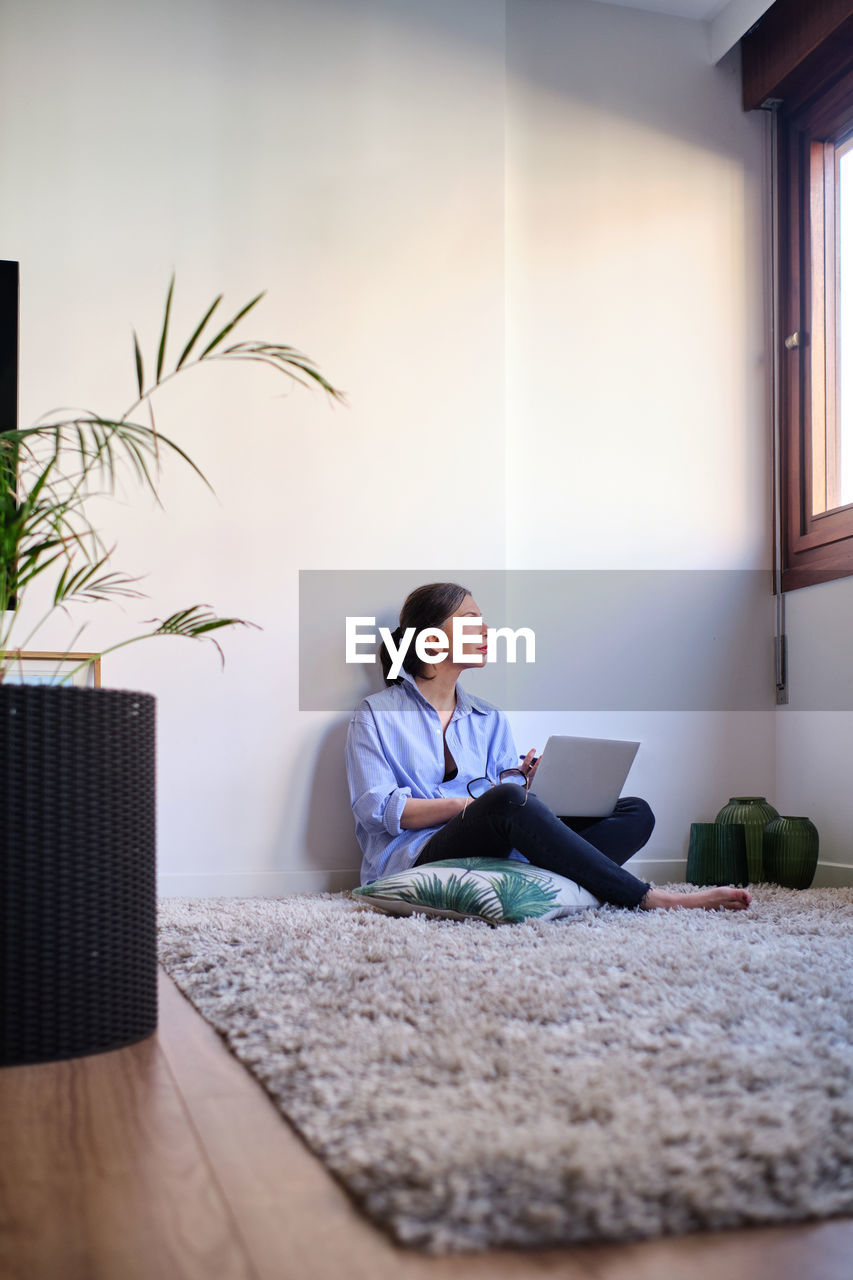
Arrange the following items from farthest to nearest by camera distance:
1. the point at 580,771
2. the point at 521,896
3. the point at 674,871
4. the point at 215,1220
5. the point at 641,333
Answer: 1. the point at 641,333
2. the point at 674,871
3. the point at 580,771
4. the point at 521,896
5. the point at 215,1220

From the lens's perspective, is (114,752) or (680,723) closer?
(114,752)

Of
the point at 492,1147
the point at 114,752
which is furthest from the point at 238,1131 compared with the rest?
the point at 114,752

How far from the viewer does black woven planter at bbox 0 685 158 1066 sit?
1.22 meters

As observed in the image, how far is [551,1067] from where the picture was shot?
108cm

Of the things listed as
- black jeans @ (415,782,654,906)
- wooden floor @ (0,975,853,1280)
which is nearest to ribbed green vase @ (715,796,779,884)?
black jeans @ (415,782,654,906)

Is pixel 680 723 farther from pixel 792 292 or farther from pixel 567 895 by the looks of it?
pixel 792 292

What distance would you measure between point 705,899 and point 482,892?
0.53 meters

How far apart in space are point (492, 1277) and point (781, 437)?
10.5 feet

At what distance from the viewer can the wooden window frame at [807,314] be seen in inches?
133

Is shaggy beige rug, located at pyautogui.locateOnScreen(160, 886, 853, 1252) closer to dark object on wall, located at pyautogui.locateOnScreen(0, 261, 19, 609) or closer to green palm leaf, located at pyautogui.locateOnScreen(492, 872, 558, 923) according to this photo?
green palm leaf, located at pyautogui.locateOnScreen(492, 872, 558, 923)

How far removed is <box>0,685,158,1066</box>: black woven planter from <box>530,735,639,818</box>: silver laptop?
1.33 meters

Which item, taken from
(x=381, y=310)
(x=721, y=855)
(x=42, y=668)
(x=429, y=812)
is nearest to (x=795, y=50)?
(x=381, y=310)

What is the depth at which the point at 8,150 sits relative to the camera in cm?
288

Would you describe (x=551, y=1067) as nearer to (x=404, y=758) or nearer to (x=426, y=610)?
(x=404, y=758)
